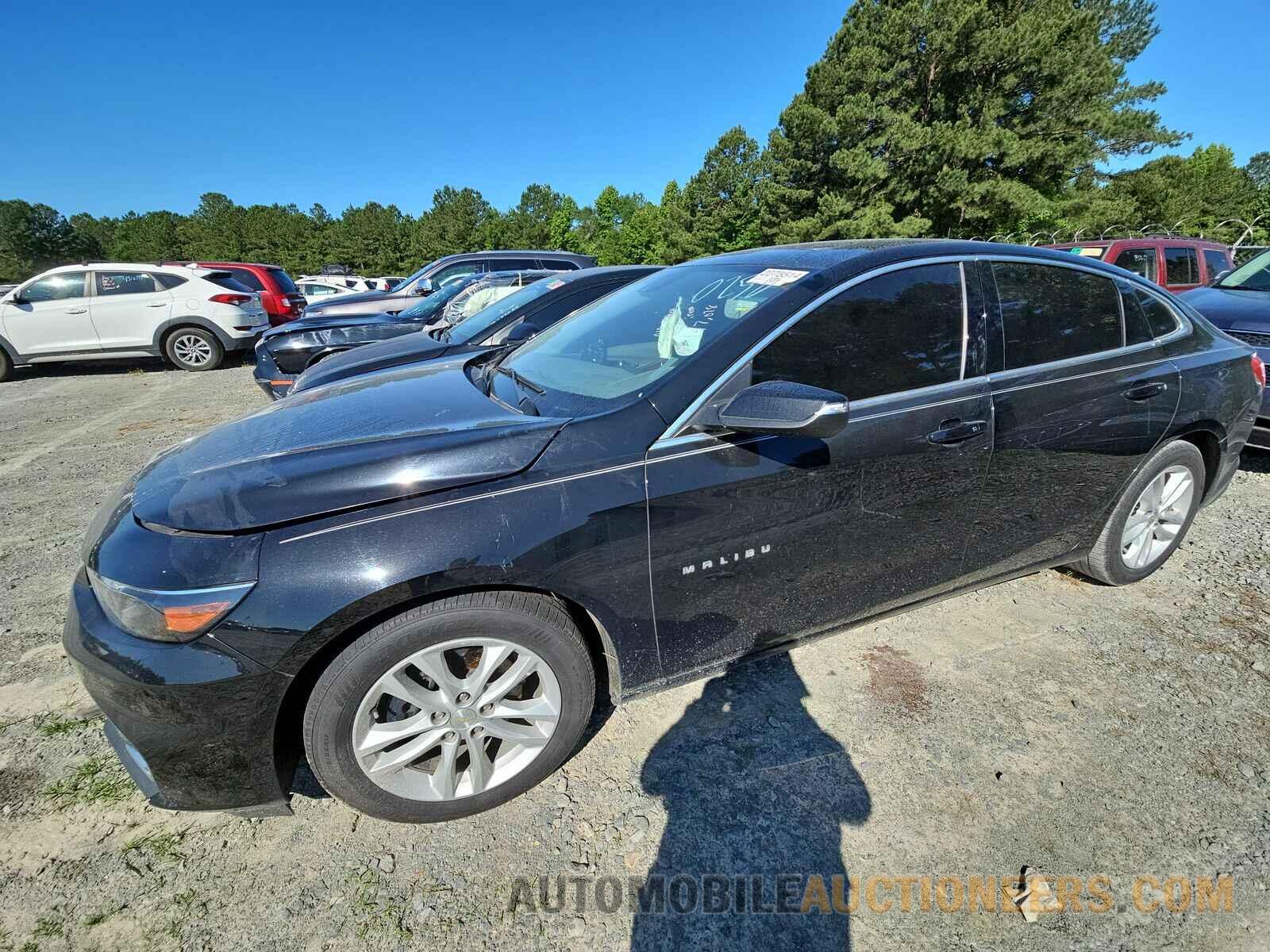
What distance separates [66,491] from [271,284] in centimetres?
817

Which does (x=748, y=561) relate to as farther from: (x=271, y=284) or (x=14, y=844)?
(x=271, y=284)

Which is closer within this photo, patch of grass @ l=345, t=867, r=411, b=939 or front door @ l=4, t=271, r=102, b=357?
patch of grass @ l=345, t=867, r=411, b=939

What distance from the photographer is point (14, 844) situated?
1.83 metres

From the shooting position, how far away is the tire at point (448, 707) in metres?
1.65

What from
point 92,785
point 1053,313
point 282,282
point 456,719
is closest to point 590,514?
point 456,719

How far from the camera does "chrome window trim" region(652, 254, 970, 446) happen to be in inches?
73.2

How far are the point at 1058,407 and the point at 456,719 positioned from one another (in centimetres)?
250

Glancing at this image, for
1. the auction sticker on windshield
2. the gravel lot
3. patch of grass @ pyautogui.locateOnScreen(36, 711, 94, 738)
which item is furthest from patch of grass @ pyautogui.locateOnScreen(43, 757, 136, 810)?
the auction sticker on windshield

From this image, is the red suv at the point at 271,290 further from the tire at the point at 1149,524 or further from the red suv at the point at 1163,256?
the red suv at the point at 1163,256

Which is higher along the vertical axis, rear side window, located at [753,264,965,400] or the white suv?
the white suv

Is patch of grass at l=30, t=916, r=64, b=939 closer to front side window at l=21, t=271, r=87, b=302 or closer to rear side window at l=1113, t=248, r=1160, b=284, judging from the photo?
front side window at l=21, t=271, r=87, b=302

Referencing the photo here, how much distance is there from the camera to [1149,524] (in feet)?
9.93

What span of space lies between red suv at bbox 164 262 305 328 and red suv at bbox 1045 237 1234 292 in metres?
13.2

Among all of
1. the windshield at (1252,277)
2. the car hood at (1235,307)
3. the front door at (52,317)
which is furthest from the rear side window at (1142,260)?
the front door at (52,317)
